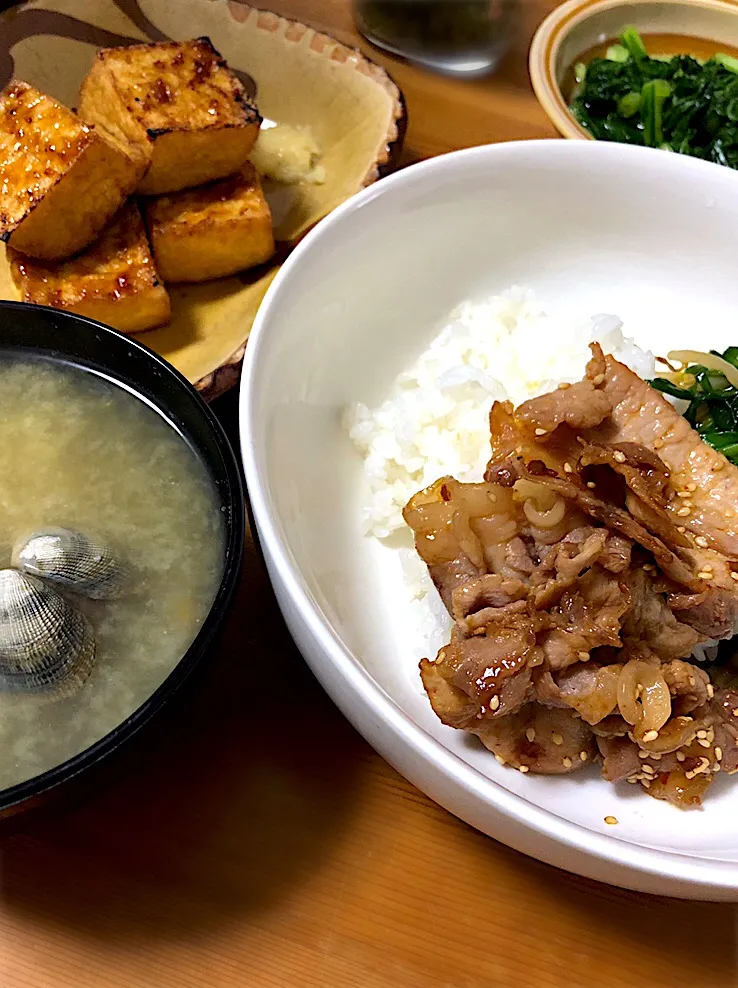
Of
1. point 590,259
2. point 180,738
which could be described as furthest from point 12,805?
point 590,259

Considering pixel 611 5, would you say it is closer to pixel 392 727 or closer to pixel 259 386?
pixel 259 386

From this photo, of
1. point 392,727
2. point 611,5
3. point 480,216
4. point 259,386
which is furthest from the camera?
point 611,5

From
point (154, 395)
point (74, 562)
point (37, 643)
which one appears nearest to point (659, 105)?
point (154, 395)

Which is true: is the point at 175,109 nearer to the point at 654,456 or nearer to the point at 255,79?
the point at 255,79

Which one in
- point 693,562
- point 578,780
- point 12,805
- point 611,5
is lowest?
point 578,780

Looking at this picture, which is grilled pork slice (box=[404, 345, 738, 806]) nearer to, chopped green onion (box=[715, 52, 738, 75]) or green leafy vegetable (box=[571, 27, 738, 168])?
green leafy vegetable (box=[571, 27, 738, 168])

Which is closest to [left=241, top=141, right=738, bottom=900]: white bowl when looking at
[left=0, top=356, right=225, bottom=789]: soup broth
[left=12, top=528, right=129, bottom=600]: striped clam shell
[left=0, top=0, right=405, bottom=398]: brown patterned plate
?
[left=0, top=356, right=225, bottom=789]: soup broth

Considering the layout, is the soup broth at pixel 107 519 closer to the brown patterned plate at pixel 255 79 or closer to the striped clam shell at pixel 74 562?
the striped clam shell at pixel 74 562
